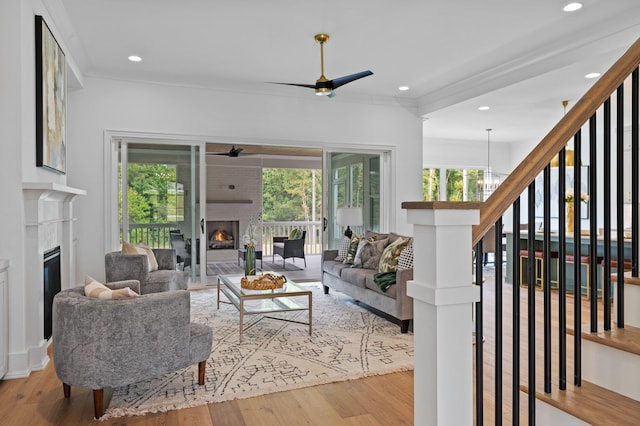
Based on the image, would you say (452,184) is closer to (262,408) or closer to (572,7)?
(572,7)

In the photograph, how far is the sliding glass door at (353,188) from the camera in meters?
7.40

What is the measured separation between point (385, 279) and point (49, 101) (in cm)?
336

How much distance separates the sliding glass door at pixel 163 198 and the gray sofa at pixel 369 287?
190cm

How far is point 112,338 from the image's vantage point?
253 centimetres

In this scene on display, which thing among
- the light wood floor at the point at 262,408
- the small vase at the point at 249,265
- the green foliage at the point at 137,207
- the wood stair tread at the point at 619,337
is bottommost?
the light wood floor at the point at 262,408

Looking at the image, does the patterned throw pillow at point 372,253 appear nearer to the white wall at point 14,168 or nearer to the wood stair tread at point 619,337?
the white wall at point 14,168

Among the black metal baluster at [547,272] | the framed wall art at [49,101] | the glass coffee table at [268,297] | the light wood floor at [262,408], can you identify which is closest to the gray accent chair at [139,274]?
the glass coffee table at [268,297]

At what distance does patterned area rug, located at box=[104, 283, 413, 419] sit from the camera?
2896 mm

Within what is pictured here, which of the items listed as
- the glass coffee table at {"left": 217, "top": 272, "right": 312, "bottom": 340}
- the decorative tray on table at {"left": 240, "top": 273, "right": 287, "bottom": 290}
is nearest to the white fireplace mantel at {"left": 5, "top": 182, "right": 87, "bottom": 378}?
the glass coffee table at {"left": 217, "top": 272, "right": 312, "bottom": 340}

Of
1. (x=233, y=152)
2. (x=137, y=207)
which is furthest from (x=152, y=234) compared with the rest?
(x=233, y=152)

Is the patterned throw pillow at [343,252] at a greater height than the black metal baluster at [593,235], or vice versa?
the black metal baluster at [593,235]

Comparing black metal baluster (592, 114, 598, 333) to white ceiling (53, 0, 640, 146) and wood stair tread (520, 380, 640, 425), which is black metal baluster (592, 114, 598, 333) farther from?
white ceiling (53, 0, 640, 146)

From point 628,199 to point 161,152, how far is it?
7.58 meters

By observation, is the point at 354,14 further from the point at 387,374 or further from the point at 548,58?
the point at 387,374
